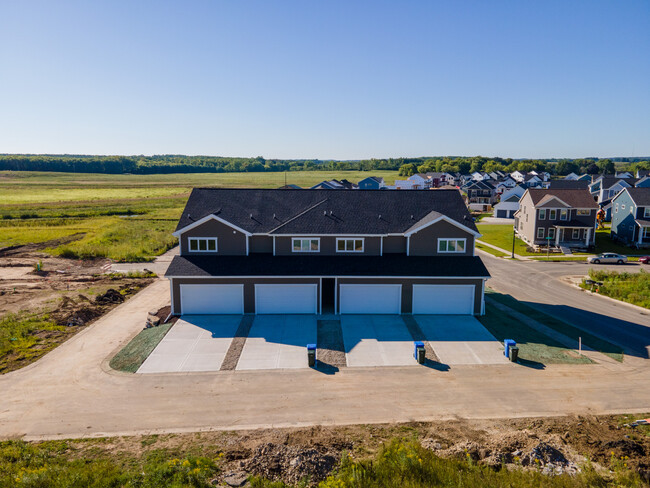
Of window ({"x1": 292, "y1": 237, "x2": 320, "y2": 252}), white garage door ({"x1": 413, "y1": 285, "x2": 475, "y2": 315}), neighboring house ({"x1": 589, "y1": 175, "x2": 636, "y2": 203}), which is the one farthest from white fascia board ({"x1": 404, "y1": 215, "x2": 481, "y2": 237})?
neighboring house ({"x1": 589, "y1": 175, "x2": 636, "y2": 203})

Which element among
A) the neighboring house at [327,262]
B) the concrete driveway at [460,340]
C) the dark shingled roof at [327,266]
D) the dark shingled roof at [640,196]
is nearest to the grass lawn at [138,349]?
the neighboring house at [327,262]

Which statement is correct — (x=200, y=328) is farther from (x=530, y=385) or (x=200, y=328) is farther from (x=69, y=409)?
(x=530, y=385)

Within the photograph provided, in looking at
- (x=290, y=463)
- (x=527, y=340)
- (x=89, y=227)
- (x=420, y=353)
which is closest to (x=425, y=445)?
(x=290, y=463)

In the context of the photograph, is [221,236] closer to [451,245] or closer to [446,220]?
[446,220]

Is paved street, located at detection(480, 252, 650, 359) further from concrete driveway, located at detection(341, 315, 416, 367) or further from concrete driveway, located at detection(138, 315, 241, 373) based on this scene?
concrete driveway, located at detection(138, 315, 241, 373)

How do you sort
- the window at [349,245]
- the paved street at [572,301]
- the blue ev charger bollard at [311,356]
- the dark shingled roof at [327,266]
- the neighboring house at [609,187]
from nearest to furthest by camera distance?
the blue ev charger bollard at [311,356], the paved street at [572,301], the dark shingled roof at [327,266], the window at [349,245], the neighboring house at [609,187]

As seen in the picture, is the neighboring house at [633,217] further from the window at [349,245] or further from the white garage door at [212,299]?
the white garage door at [212,299]

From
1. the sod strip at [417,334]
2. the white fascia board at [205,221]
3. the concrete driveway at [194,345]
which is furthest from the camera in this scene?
the white fascia board at [205,221]
